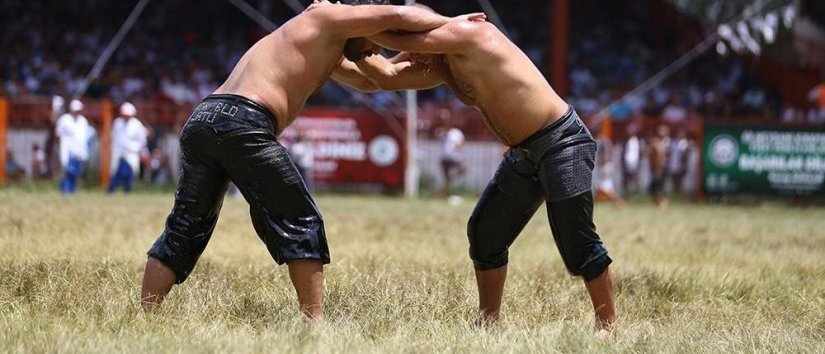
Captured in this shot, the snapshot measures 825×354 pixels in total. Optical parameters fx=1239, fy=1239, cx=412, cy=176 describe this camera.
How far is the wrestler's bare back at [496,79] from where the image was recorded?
18.2ft

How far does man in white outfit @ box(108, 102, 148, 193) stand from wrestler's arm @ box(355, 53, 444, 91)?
48.6ft

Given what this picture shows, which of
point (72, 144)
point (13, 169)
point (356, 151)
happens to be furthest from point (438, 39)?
point (13, 169)

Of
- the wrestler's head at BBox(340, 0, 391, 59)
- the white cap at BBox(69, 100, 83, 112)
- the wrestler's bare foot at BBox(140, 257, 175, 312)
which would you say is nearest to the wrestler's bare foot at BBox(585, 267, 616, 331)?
the wrestler's head at BBox(340, 0, 391, 59)

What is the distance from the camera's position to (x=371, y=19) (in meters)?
5.35

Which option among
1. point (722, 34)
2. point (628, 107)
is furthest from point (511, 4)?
point (722, 34)

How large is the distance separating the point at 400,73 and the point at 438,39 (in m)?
0.53

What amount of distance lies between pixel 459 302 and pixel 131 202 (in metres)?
10.8

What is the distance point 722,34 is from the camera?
22281 mm

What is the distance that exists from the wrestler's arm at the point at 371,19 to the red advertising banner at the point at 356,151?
17204mm

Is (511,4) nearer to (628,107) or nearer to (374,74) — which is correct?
(628,107)

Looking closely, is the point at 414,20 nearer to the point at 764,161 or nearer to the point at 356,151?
the point at 356,151

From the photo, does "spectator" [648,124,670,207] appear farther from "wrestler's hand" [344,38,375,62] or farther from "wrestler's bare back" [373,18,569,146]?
"wrestler's hand" [344,38,375,62]

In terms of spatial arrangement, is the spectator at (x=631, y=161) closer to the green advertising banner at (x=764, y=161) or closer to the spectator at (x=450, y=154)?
the green advertising banner at (x=764, y=161)

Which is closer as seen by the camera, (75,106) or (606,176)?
(75,106)
